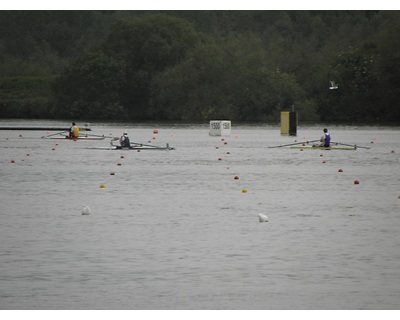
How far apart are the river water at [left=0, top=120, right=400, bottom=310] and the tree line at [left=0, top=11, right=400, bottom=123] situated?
6539 centimetres

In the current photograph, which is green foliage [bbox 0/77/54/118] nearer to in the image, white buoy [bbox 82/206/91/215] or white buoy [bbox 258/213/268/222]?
white buoy [bbox 82/206/91/215]

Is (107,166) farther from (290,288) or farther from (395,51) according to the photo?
(395,51)

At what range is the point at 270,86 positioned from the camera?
10675 cm

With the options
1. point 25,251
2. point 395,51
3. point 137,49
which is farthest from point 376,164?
point 137,49

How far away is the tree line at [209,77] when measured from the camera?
342ft

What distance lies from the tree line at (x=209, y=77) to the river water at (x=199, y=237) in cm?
6539

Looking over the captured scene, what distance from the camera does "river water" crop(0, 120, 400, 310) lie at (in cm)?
1452

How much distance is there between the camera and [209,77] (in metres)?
110

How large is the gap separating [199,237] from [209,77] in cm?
9045

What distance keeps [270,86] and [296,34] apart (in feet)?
130

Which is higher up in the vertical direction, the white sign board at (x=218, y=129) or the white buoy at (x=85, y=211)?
the white buoy at (x=85, y=211)

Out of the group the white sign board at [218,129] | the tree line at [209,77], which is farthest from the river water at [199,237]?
the tree line at [209,77]

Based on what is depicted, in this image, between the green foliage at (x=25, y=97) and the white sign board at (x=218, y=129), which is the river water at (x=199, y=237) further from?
the green foliage at (x=25, y=97)

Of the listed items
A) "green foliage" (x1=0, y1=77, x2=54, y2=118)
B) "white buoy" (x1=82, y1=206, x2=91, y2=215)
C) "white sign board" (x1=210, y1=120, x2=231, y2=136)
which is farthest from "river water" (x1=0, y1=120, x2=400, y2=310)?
"green foliage" (x1=0, y1=77, x2=54, y2=118)
